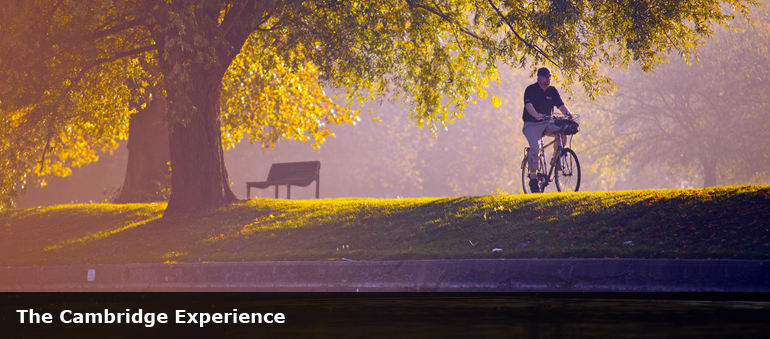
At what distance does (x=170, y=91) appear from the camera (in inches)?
459

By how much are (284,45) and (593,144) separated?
2991 centimetres

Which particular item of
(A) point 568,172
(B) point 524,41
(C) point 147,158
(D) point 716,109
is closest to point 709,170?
(D) point 716,109

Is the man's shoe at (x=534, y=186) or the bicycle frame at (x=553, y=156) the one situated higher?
the bicycle frame at (x=553, y=156)

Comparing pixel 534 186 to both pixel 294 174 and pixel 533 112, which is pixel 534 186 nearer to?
pixel 533 112

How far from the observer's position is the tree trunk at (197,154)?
43.6 feet

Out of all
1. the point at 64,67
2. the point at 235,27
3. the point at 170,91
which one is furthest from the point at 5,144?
the point at 235,27

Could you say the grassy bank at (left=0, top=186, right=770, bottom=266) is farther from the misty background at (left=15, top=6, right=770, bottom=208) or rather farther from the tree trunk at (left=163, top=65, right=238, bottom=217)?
the misty background at (left=15, top=6, right=770, bottom=208)

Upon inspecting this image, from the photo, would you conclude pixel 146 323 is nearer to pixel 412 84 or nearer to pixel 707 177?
pixel 412 84

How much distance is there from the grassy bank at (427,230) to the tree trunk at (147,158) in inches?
133

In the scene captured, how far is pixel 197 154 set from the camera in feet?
43.7

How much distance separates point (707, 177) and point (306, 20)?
25.8m

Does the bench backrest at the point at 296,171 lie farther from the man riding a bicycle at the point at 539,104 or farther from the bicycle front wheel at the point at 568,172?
the bicycle front wheel at the point at 568,172

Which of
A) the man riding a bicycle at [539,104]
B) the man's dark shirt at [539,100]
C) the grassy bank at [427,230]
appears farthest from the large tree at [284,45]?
the grassy bank at [427,230]

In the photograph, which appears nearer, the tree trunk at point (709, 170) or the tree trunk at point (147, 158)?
the tree trunk at point (147, 158)
